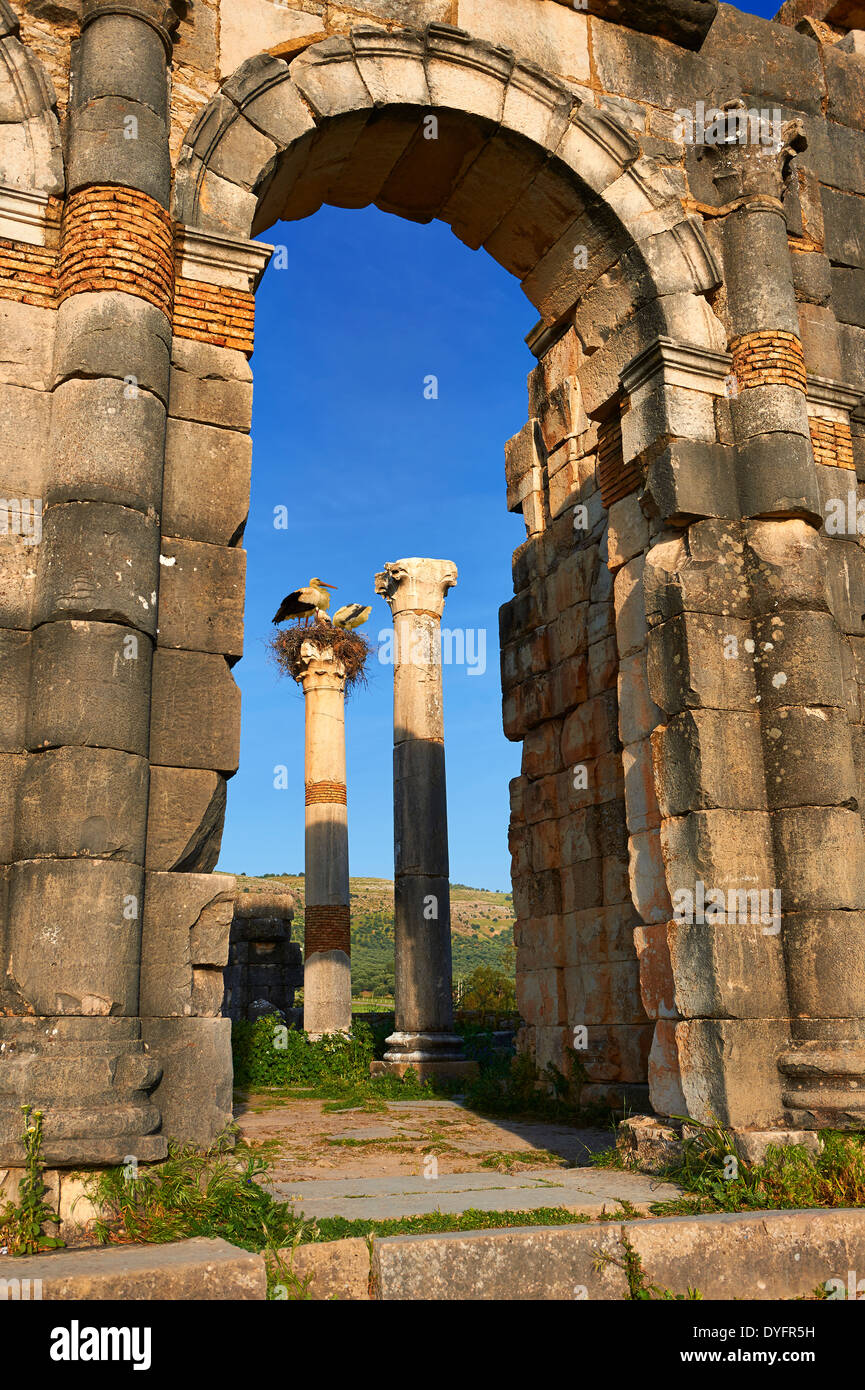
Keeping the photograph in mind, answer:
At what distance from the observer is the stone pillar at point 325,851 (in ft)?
50.1

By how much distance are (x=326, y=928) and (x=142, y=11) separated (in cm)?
1231

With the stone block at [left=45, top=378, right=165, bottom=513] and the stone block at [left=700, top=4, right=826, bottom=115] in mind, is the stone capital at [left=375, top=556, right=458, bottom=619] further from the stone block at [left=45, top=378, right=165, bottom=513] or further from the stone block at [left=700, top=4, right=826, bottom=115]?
the stone block at [left=45, top=378, right=165, bottom=513]

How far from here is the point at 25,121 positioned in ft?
17.5

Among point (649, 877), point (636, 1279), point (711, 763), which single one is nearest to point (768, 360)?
point (711, 763)

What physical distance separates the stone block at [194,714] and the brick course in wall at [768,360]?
370 centimetres

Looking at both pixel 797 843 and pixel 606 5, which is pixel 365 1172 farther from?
pixel 606 5

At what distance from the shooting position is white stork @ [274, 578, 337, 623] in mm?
17859

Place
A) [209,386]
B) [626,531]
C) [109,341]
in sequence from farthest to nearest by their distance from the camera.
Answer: [626,531]
[209,386]
[109,341]

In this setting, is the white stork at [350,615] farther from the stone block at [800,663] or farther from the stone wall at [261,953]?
the stone block at [800,663]

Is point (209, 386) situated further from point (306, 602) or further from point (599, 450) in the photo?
point (306, 602)

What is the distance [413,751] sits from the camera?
13.6m

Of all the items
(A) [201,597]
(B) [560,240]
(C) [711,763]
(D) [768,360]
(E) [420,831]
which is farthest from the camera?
(E) [420,831]
